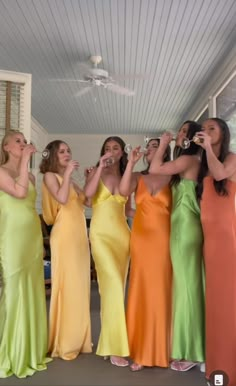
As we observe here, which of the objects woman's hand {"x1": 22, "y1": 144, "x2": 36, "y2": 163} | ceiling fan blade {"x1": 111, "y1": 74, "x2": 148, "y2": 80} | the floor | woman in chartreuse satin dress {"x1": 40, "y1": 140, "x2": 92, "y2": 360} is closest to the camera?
the floor

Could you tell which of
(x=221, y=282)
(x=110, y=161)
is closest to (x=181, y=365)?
(x=221, y=282)

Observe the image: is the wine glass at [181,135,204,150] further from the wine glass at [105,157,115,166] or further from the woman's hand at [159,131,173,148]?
the wine glass at [105,157,115,166]

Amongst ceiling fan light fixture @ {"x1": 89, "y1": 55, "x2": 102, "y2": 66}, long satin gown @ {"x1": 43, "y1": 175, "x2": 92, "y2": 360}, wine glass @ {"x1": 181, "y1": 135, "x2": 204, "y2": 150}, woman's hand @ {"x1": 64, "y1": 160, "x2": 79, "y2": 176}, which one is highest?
ceiling fan light fixture @ {"x1": 89, "y1": 55, "x2": 102, "y2": 66}

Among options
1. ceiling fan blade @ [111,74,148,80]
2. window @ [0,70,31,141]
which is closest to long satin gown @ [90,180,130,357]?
window @ [0,70,31,141]

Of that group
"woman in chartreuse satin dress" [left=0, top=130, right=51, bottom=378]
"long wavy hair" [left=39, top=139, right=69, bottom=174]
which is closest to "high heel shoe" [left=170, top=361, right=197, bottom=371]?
"woman in chartreuse satin dress" [left=0, top=130, right=51, bottom=378]

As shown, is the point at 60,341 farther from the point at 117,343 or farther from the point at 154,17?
the point at 154,17

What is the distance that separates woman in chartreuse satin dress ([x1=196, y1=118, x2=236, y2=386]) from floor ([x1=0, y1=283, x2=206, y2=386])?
0.67 ft

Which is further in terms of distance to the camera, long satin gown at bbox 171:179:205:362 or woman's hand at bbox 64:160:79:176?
woman's hand at bbox 64:160:79:176

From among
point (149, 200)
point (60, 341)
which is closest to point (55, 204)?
point (149, 200)

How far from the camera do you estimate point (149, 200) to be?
2.50 metres

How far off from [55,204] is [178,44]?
2636 millimetres

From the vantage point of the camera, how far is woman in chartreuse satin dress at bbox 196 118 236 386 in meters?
2.13

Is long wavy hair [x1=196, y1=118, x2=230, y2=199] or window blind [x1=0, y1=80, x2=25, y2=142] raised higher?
window blind [x1=0, y1=80, x2=25, y2=142]

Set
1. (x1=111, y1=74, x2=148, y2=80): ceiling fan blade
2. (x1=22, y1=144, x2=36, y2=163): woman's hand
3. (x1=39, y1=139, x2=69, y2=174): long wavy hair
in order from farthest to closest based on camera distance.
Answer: (x1=111, y1=74, x2=148, y2=80): ceiling fan blade
(x1=39, y1=139, x2=69, y2=174): long wavy hair
(x1=22, y1=144, x2=36, y2=163): woman's hand
